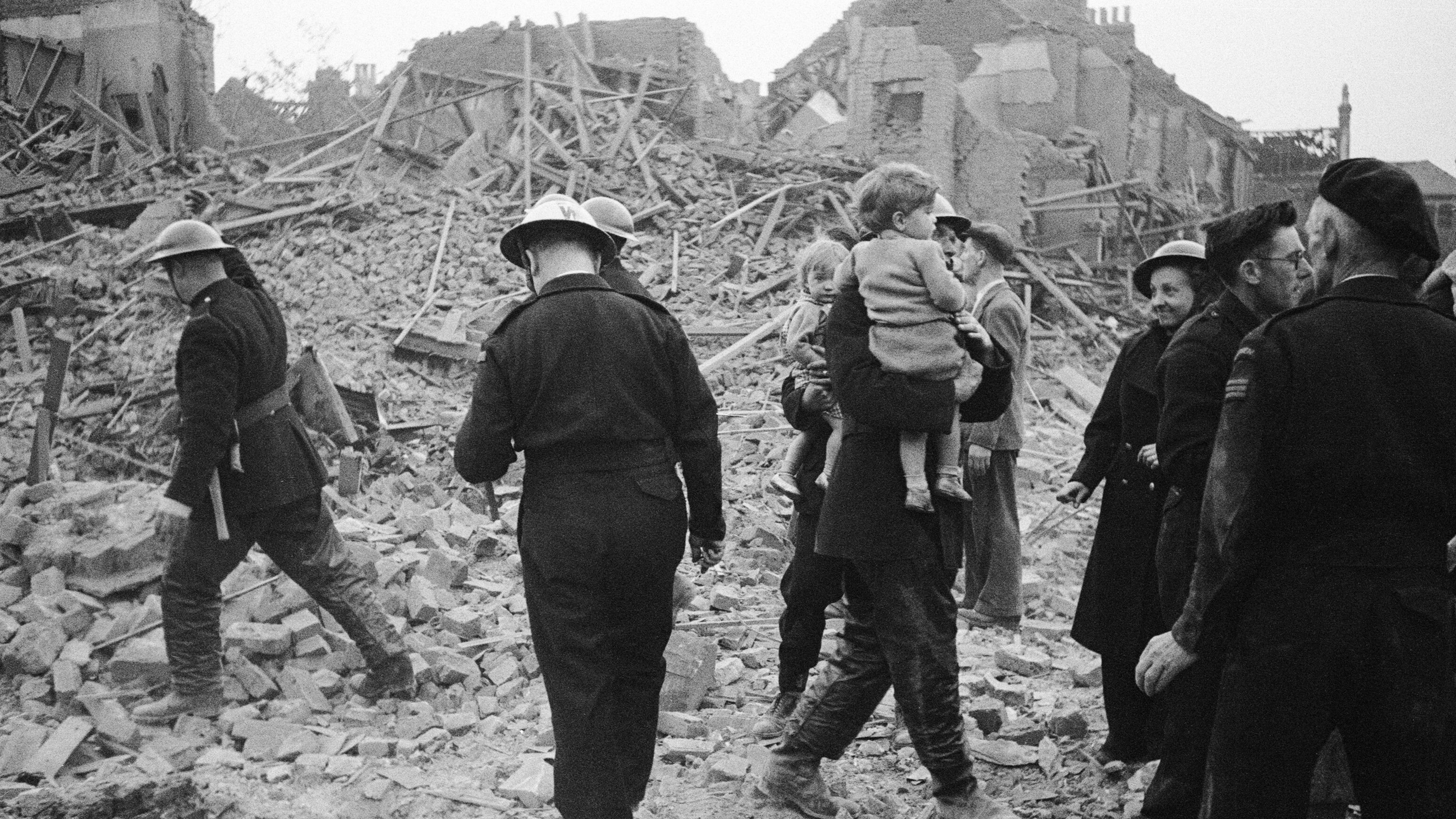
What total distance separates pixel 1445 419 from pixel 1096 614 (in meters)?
2.00

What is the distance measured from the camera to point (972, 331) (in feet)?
12.3

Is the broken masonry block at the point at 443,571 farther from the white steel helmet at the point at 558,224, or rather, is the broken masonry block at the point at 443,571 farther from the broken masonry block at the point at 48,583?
the white steel helmet at the point at 558,224

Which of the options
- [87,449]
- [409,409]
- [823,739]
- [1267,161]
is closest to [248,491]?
[823,739]

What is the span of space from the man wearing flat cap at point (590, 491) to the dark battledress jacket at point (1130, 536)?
5.43 feet

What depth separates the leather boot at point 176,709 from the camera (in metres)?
5.12

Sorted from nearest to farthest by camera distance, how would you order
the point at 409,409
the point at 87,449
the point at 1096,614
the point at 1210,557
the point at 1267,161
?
the point at 1210,557 → the point at 1096,614 → the point at 87,449 → the point at 409,409 → the point at 1267,161

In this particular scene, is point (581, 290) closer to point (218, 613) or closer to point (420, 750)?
point (420, 750)

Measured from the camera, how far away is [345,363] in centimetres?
1226

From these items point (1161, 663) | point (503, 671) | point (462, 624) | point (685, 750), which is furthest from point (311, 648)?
point (1161, 663)

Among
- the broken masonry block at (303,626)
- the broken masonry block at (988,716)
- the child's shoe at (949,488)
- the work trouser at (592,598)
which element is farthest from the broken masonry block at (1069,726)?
the broken masonry block at (303,626)

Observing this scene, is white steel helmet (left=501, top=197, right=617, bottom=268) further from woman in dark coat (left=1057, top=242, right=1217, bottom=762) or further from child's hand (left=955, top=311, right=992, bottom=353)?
woman in dark coat (left=1057, top=242, right=1217, bottom=762)

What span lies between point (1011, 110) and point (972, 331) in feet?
82.0

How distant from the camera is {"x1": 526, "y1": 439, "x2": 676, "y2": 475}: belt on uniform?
3.41 metres

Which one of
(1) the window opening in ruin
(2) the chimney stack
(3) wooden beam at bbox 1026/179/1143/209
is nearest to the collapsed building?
(2) the chimney stack
